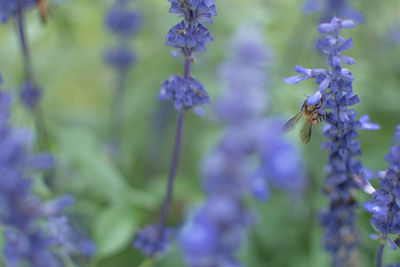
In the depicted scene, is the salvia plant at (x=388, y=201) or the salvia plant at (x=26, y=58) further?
the salvia plant at (x=26, y=58)

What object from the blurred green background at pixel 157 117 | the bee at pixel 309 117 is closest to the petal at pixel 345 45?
the bee at pixel 309 117

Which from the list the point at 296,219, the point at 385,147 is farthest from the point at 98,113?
the point at 385,147

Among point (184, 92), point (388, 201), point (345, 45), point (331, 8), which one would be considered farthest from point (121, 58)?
point (388, 201)

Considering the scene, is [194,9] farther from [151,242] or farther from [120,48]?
[120,48]

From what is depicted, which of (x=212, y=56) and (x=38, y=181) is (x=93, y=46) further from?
(x=38, y=181)

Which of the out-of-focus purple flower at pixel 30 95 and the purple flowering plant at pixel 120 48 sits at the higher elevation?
the purple flowering plant at pixel 120 48

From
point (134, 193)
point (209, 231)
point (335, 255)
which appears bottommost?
point (209, 231)

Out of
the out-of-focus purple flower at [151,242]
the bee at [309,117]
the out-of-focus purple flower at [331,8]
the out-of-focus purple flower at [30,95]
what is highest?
the out-of-focus purple flower at [331,8]

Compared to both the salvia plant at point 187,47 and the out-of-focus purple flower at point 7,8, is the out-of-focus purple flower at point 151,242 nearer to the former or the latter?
the salvia plant at point 187,47
